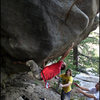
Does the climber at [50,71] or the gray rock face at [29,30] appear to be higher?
the gray rock face at [29,30]

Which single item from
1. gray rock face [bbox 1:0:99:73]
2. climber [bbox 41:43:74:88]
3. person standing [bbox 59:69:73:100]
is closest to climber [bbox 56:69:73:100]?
person standing [bbox 59:69:73:100]

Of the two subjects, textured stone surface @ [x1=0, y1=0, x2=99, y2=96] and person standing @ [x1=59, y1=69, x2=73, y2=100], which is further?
person standing @ [x1=59, y1=69, x2=73, y2=100]

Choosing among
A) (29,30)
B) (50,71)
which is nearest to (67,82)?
(50,71)

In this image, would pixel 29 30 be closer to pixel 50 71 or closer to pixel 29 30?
pixel 29 30

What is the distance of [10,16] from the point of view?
3354 mm

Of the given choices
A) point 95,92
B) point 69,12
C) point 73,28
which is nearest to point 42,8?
point 69,12

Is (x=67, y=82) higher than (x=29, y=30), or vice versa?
(x=29, y=30)

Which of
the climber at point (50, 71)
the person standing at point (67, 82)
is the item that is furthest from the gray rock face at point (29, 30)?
the person standing at point (67, 82)

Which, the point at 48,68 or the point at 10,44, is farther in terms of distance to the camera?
the point at 48,68

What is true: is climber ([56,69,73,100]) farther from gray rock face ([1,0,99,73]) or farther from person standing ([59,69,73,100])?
gray rock face ([1,0,99,73])

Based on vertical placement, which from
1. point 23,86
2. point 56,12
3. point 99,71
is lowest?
point 99,71

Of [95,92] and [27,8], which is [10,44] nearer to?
[27,8]

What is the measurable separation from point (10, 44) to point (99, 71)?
948 centimetres

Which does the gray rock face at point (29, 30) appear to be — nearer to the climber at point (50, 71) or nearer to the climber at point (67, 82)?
the climber at point (50, 71)
